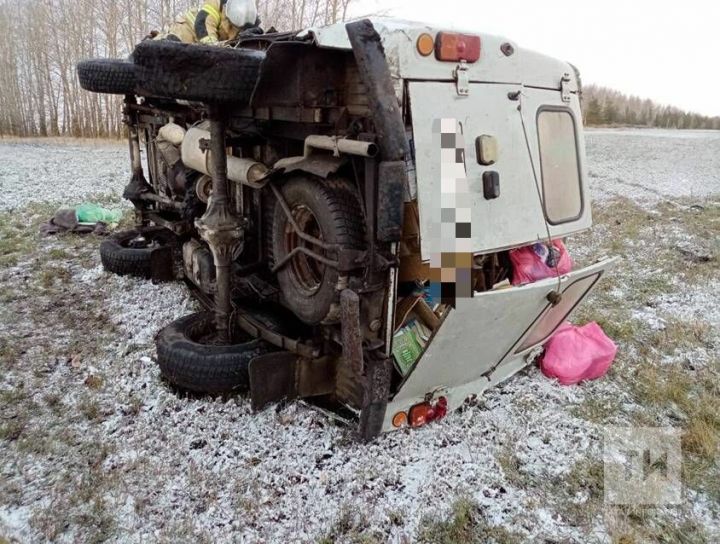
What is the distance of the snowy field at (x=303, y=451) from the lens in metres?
2.59

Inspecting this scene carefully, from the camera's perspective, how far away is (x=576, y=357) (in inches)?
155

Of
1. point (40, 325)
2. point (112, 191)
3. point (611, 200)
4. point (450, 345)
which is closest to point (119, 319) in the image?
point (40, 325)

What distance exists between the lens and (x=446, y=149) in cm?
260

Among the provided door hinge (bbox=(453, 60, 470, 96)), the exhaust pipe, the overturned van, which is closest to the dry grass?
the overturned van

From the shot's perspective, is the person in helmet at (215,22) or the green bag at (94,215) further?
the green bag at (94,215)

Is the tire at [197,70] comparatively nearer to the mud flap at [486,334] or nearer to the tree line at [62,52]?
the mud flap at [486,334]

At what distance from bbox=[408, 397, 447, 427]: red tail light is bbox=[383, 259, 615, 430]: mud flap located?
45 mm

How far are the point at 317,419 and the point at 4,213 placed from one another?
6.96 m

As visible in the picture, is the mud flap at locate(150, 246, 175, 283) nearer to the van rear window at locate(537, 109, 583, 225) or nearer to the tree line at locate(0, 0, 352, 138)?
the van rear window at locate(537, 109, 583, 225)

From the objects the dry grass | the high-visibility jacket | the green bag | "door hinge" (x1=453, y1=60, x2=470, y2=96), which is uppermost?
the high-visibility jacket

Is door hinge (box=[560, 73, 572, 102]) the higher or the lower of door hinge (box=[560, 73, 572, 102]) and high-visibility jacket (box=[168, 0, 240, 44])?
the lower

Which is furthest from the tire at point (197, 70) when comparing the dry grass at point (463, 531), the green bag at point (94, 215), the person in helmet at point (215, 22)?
the green bag at point (94, 215)

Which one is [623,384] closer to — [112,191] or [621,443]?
[621,443]

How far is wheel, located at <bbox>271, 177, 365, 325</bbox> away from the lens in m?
2.83
